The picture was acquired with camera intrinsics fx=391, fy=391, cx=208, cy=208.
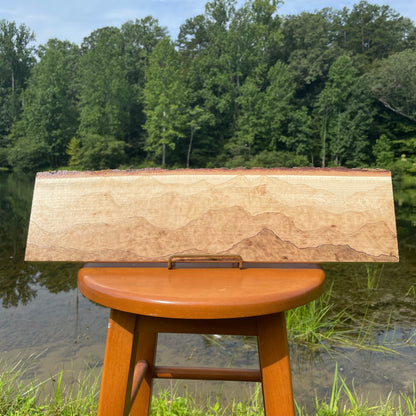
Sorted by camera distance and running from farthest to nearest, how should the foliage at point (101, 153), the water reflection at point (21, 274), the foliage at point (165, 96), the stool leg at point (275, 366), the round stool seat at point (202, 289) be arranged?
the foliage at point (165, 96)
the foliage at point (101, 153)
the water reflection at point (21, 274)
the stool leg at point (275, 366)
the round stool seat at point (202, 289)

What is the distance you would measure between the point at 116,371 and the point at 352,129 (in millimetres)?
24823

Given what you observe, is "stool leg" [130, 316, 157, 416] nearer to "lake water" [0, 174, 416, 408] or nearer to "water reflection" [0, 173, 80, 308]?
"lake water" [0, 174, 416, 408]

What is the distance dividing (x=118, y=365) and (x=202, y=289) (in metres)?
0.26

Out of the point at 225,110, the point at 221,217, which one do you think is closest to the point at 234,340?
the point at 221,217

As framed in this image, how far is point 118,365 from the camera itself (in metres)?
0.84

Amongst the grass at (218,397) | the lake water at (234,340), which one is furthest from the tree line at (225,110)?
the grass at (218,397)

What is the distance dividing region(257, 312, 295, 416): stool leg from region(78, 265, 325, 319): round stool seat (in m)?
0.09

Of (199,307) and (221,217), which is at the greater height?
(221,217)

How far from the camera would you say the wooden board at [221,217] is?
3.21ft

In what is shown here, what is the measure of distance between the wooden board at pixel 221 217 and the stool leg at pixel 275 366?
0.18 metres

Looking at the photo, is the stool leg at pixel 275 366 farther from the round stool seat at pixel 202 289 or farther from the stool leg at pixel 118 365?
the stool leg at pixel 118 365

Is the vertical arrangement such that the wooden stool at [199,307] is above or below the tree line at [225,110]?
below

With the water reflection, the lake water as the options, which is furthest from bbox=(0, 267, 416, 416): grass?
the water reflection

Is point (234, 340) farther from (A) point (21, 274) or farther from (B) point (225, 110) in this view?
(B) point (225, 110)
